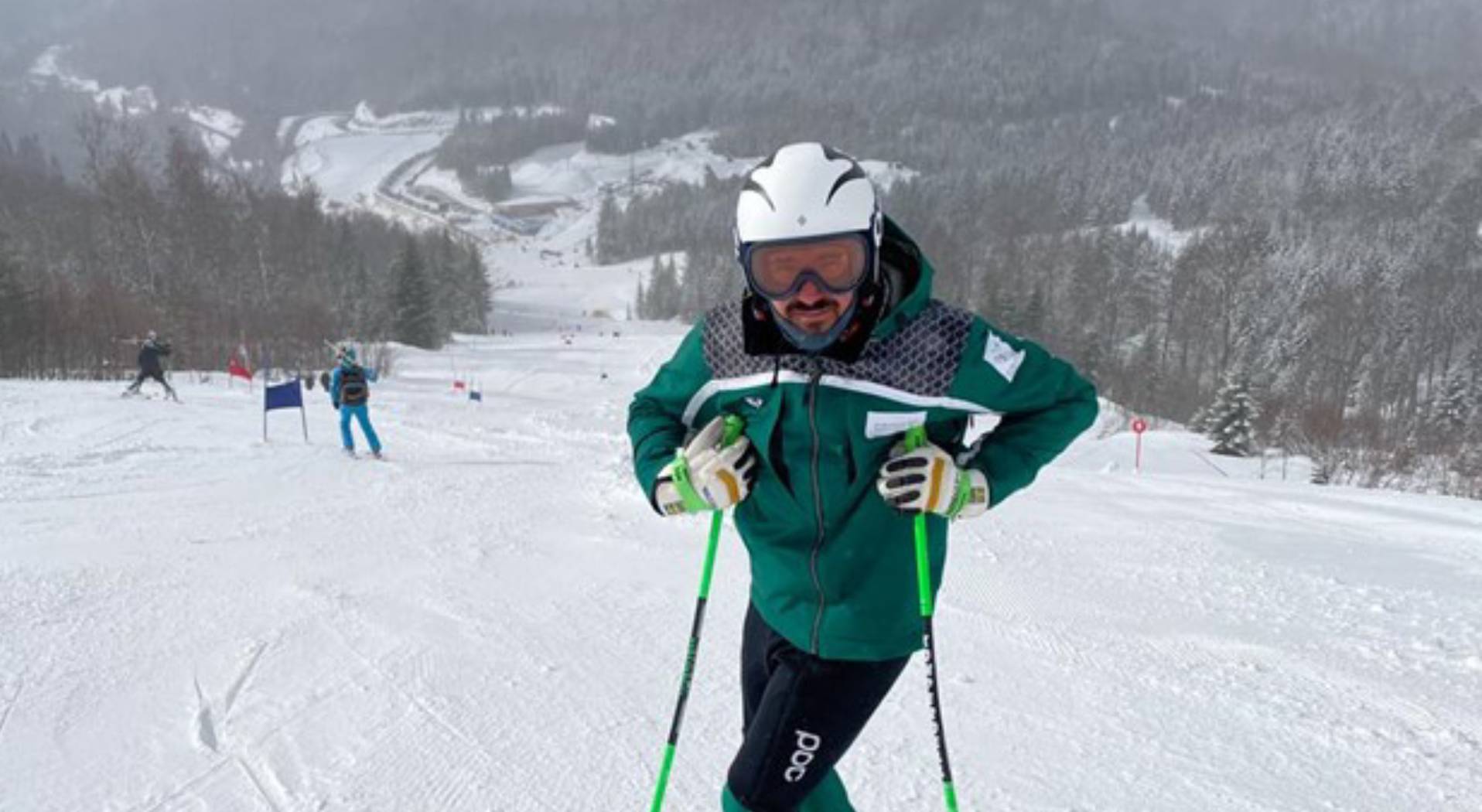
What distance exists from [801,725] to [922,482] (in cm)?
75

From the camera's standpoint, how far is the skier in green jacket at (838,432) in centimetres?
212

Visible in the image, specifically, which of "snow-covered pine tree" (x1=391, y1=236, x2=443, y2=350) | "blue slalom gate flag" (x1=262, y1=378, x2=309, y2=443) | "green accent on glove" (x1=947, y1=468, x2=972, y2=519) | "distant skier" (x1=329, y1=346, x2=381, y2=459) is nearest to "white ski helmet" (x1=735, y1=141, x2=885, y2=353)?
"green accent on glove" (x1=947, y1=468, x2=972, y2=519)

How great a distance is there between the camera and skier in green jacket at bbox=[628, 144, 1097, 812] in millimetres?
2123

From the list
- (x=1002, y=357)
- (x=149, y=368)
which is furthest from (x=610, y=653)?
(x=149, y=368)

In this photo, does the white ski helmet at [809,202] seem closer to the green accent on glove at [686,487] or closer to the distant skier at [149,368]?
the green accent on glove at [686,487]

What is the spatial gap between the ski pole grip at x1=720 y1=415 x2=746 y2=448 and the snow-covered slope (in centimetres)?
179

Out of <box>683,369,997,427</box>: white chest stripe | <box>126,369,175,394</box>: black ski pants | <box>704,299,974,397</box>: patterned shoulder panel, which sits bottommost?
<box>126,369,175,394</box>: black ski pants

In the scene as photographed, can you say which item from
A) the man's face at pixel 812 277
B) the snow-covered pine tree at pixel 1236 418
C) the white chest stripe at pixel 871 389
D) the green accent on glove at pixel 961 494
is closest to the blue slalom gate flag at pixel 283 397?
the white chest stripe at pixel 871 389

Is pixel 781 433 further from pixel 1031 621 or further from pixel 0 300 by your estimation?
pixel 0 300

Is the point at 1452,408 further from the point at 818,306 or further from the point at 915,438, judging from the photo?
the point at 818,306

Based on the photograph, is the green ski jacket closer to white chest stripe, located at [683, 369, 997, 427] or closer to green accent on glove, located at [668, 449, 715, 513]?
white chest stripe, located at [683, 369, 997, 427]

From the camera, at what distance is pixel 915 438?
7.06 feet

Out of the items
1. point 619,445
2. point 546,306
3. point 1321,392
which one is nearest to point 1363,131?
point 1321,392

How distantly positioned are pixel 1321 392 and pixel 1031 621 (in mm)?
62483
